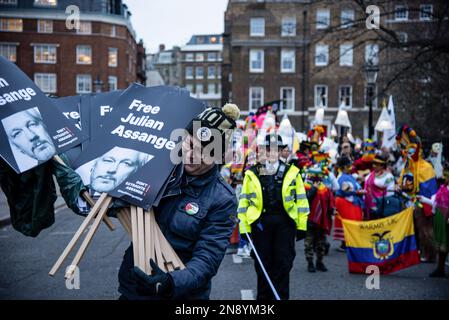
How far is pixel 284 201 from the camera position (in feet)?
19.9

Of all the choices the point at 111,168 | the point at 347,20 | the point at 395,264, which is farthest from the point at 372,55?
the point at 111,168

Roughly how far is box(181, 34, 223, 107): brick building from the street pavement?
102 m

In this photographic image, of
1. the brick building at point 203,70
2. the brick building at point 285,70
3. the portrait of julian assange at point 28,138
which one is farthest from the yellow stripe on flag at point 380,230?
the brick building at point 203,70

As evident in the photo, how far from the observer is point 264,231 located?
6039mm

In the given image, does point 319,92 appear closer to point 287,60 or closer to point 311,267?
point 287,60

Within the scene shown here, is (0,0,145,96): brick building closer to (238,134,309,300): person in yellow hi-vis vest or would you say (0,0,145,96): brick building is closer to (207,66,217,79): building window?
(238,134,309,300): person in yellow hi-vis vest

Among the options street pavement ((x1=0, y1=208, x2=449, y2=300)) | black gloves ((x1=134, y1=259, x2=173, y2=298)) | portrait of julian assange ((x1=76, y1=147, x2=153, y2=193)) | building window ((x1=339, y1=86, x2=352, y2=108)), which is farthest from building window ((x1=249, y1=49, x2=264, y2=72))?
black gloves ((x1=134, y1=259, x2=173, y2=298))

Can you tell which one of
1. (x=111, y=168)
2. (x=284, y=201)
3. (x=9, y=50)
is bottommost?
(x=284, y=201)

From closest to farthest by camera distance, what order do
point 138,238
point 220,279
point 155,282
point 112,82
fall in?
point 155,282
point 138,238
point 220,279
point 112,82

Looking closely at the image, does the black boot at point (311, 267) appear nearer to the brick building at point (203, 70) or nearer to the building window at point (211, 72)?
the brick building at point (203, 70)

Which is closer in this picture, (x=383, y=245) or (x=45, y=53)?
(x=383, y=245)

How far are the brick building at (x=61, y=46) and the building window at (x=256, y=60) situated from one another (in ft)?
40.7

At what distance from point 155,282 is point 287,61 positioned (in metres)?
44.9

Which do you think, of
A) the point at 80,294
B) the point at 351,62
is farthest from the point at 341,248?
the point at 351,62
